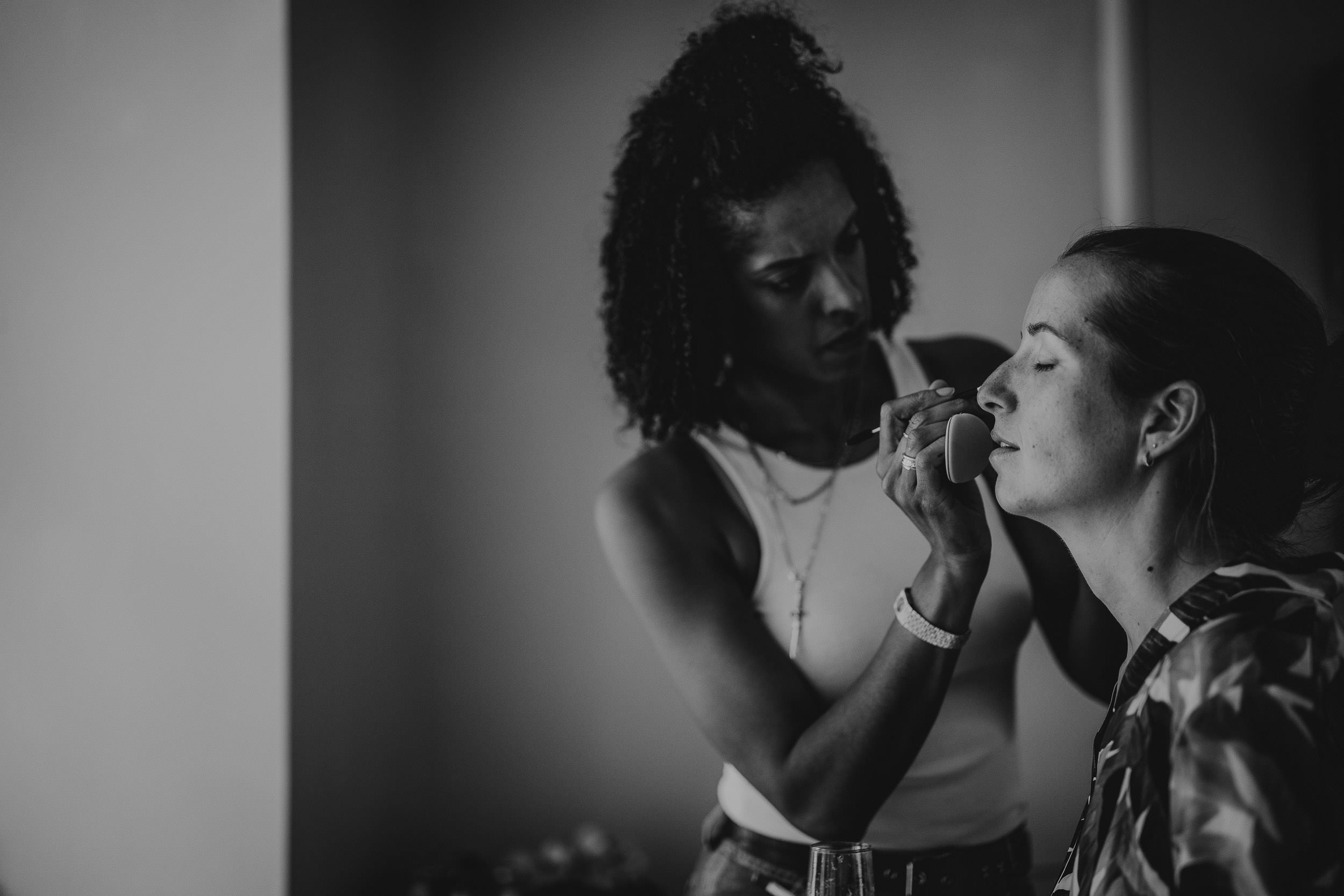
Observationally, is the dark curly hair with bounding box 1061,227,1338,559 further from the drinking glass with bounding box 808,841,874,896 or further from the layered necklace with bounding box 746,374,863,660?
the layered necklace with bounding box 746,374,863,660

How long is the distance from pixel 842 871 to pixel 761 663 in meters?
0.40

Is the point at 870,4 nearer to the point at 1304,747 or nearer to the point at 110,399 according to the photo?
the point at 110,399

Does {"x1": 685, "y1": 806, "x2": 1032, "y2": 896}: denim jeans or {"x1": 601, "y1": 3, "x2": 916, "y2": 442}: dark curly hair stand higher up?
{"x1": 601, "y1": 3, "x2": 916, "y2": 442}: dark curly hair

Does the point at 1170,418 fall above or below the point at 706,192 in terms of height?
below

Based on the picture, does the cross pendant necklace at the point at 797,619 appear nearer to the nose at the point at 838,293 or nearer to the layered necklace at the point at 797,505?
the layered necklace at the point at 797,505

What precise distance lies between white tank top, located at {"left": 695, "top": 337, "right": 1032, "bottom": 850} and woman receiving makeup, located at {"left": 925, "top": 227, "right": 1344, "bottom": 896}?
30cm

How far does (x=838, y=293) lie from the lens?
1.38 meters

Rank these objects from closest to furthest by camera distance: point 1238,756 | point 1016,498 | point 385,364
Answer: point 1238,756 → point 1016,498 → point 385,364

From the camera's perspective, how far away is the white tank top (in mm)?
1328

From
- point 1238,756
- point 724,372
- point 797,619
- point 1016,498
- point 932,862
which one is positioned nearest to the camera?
point 1238,756

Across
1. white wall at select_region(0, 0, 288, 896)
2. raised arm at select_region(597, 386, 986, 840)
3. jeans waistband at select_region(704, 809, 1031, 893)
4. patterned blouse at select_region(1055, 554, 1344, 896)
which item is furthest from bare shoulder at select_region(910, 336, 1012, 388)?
white wall at select_region(0, 0, 288, 896)

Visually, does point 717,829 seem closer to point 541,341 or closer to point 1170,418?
point 1170,418

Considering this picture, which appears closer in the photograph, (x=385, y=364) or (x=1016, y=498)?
(x=1016, y=498)

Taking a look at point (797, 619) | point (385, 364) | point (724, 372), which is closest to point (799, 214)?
point (724, 372)
